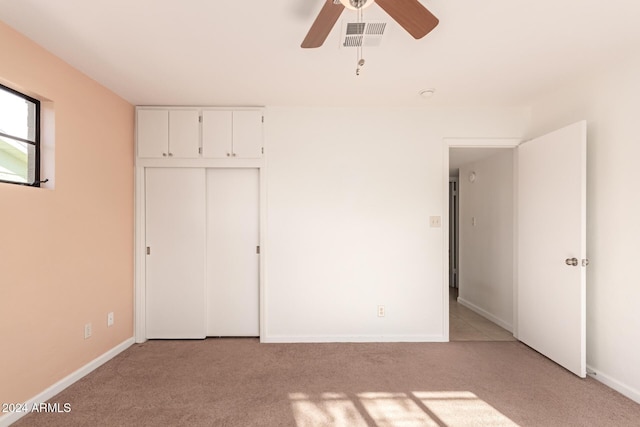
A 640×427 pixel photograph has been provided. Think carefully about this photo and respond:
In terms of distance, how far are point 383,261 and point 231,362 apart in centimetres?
172

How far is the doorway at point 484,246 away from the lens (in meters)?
3.47

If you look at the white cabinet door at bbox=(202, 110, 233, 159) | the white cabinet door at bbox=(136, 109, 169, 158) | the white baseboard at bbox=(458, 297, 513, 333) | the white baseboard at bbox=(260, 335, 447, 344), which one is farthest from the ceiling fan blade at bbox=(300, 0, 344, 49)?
the white baseboard at bbox=(458, 297, 513, 333)

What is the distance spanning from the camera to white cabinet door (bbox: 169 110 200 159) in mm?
3084

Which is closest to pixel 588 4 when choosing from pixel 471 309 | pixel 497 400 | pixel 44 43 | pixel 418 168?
pixel 418 168

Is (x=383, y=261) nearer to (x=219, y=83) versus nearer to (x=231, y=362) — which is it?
(x=231, y=362)

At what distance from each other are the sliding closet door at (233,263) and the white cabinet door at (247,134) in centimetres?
20

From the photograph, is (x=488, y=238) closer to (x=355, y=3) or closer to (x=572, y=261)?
(x=572, y=261)

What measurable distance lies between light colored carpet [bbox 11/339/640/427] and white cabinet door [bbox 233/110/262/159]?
196cm

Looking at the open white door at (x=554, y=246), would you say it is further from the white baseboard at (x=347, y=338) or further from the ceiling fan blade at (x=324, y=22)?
the ceiling fan blade at (x=324, y=22)

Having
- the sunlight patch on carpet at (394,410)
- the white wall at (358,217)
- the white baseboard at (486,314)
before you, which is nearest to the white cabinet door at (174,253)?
the white wall at (358,217)

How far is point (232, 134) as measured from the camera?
3096 mm

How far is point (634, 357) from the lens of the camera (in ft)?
6.93

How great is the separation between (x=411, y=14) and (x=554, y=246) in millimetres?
2376

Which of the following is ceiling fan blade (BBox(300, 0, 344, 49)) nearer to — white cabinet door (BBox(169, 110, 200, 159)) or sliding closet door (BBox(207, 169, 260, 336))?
sliding closet door (BBox(207, 169, 260, 336))
